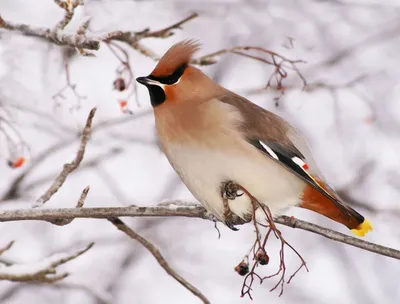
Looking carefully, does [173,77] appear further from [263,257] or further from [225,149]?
[263,257]

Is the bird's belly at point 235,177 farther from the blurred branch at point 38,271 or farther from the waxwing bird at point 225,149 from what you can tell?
the blurred branch at point 38,271

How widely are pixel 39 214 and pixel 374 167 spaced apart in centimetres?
417

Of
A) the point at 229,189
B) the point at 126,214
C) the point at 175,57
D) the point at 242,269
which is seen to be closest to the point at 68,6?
the point at 175,57

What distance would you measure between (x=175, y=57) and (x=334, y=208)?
2.87ft

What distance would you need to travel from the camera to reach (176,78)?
134 inches

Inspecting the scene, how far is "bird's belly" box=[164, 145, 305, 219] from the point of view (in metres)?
3.19

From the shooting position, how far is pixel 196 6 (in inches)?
228

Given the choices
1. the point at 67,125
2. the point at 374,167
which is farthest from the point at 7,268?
the point at 374,167

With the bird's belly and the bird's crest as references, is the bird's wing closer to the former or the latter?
the bird's belly

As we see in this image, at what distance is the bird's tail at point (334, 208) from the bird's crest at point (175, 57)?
71 centimetres

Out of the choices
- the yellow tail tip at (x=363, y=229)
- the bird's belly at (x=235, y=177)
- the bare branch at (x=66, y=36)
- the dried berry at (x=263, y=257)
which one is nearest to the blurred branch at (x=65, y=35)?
the bare branch at (x=66, y=36)

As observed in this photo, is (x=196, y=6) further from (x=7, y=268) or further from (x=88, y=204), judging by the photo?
(x=7, y=268)

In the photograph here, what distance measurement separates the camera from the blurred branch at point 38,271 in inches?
115

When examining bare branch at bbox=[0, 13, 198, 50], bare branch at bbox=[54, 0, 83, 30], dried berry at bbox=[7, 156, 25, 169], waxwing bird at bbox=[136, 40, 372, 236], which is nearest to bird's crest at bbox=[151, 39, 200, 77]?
waxwing bird at bbox=[136, 40, 372, 236]
